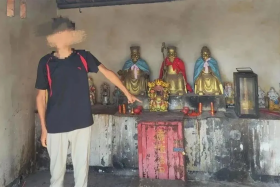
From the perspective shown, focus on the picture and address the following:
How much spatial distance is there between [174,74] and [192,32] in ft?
2.03

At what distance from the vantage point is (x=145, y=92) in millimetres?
3609

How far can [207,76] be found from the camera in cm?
344

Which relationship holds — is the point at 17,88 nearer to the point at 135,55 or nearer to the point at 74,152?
the point at 74,152

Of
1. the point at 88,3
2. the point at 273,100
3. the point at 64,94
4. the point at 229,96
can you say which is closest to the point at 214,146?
the point at 229,96

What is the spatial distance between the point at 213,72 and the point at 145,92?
0.83 metres

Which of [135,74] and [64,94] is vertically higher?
[135,74]

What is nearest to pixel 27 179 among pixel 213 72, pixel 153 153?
pixel 153 153

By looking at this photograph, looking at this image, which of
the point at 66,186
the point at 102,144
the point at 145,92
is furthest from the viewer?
the point at 145,92

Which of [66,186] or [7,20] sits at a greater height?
[7,20]

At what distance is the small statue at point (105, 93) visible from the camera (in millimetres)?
3836

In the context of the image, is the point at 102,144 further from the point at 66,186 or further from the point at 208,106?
the point at 208,106

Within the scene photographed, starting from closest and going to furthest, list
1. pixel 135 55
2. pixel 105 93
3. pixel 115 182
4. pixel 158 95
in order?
pixel 115 182 → pixel 158 95 → pixel 135 55 → pixel 105 93

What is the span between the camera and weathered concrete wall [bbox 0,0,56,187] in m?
2.77

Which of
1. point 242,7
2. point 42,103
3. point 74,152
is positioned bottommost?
point 74,152
